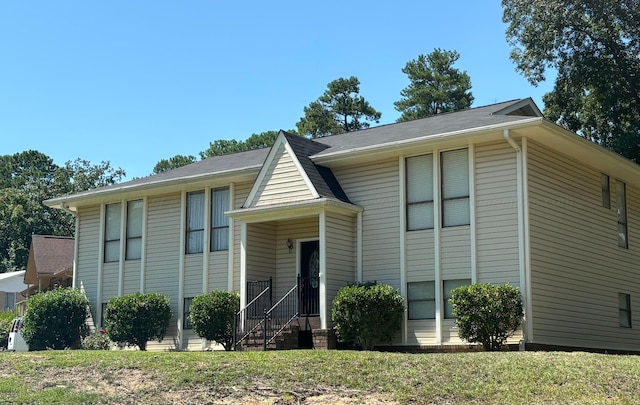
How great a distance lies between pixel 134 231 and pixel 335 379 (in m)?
13.3

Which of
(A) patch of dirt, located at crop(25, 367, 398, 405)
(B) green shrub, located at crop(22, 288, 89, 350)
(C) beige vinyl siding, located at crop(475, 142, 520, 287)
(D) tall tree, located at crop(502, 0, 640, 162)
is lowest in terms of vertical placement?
(A) patch of dirt, located at crop(25, 367, 398, 405)

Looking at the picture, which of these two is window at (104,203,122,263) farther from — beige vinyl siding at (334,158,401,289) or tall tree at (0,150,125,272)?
tall tree at (0,150,125,272)

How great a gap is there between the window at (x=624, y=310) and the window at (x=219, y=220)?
10.7 meters

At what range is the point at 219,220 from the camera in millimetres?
23203

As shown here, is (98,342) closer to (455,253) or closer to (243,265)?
(243,265)

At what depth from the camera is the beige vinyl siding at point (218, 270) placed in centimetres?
2272

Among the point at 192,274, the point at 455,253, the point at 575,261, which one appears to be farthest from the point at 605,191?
the point at 192,274

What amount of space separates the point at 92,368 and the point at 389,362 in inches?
216

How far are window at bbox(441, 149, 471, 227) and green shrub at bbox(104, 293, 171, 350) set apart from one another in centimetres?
868

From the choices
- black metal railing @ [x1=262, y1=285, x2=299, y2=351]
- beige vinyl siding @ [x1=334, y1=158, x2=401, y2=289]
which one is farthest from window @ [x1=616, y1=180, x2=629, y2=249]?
black metal railing @ [x1=262, y1=285, x2=299, y2=351]

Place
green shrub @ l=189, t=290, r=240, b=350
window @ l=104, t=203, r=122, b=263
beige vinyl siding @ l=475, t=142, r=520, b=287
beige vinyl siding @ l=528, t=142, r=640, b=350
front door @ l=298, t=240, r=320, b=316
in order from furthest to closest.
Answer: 1. window @ l=104, t=203, r=122, b=263
2. green shrub @ l=189, t=290, r=240, b=350
3. front door @ l=298, t=240, r=320, b=316
4. beige vinyl siding @ l=528, t=142, r=640, b=350
5. beige vinyl siding @ l=475, t=142, r=520, b=287

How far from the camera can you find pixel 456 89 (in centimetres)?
5475

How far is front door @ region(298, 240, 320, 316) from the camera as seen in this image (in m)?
20.6

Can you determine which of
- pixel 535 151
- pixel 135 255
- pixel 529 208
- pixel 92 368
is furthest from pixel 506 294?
pixel 135 255
